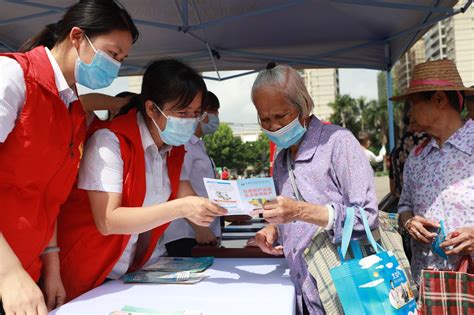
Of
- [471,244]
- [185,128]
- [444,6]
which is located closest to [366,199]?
[471,244]

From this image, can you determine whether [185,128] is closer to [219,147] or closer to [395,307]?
[395,307]

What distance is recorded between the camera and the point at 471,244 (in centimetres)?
192

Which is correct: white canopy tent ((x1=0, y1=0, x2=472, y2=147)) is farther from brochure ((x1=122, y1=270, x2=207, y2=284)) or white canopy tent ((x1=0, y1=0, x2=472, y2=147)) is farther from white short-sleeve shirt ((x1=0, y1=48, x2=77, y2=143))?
white short-sleeve shirt ((x1=0, y1=48, x2=77, y2=143))

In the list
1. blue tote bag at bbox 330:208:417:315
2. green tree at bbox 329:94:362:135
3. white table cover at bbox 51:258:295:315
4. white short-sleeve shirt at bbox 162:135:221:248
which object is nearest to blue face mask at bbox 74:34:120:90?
white table cover at bbox 51:258:295:315

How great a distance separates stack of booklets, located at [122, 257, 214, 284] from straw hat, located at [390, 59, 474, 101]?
1347mm

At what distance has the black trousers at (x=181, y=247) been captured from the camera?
272 cm

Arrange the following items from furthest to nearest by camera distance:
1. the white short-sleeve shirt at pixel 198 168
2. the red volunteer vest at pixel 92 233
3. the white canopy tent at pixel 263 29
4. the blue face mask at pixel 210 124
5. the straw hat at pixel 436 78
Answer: the blue face mask at pixel 210 124
the white canopy tent at pixel 263 29
the white short-sleeve shirt at pixel 198 168
the straw hat at pixel 436 78
the red volunteer vest at pixel 92 233

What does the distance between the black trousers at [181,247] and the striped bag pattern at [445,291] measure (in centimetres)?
140

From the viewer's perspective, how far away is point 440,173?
2082mm

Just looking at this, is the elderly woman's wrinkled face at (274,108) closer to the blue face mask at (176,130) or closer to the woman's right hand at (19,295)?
the blue face mask at (176,130)

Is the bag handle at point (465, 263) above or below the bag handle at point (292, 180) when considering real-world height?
below

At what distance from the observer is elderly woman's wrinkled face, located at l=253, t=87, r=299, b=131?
72.5 inches

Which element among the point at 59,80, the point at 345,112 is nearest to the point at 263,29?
the point at 59,80

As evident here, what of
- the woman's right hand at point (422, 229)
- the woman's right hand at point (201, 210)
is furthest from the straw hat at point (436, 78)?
the woman's right hand at point (201, 210)
